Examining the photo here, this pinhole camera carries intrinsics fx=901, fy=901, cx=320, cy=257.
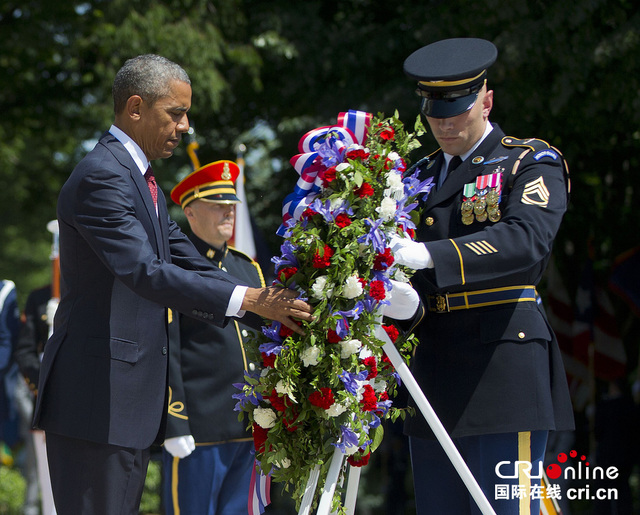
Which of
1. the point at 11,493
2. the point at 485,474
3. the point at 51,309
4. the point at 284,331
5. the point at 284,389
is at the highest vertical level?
the point at 284,331

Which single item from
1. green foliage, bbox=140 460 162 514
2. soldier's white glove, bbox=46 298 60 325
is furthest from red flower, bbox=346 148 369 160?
green foliage, bbox=140 460 162 514

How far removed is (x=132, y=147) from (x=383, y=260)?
1.01 meters

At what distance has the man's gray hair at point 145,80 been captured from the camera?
323 centimetres

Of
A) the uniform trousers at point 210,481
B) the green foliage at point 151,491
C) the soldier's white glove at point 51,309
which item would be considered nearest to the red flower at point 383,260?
the uniform trousers at point 210,481

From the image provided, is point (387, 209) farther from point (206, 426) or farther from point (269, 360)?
point (206, 426)

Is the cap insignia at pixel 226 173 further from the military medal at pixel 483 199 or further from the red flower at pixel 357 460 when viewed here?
the red flower at pixel 357 460

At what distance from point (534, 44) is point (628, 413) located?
3.46 meters

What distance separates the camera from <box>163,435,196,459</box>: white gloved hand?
175 inches

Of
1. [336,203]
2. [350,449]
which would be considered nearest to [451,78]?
[336,203]

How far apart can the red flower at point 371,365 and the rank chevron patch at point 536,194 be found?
0.76 metres

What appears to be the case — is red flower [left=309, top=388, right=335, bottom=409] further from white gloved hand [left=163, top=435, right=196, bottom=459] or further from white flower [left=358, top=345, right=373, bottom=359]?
white gloved hand [left=163, top=435, right=196, bottom=459]

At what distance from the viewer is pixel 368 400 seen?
9.83 ft

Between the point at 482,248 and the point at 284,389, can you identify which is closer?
the point at 284,389

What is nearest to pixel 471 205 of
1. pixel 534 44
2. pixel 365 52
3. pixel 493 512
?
pixel 493 512
